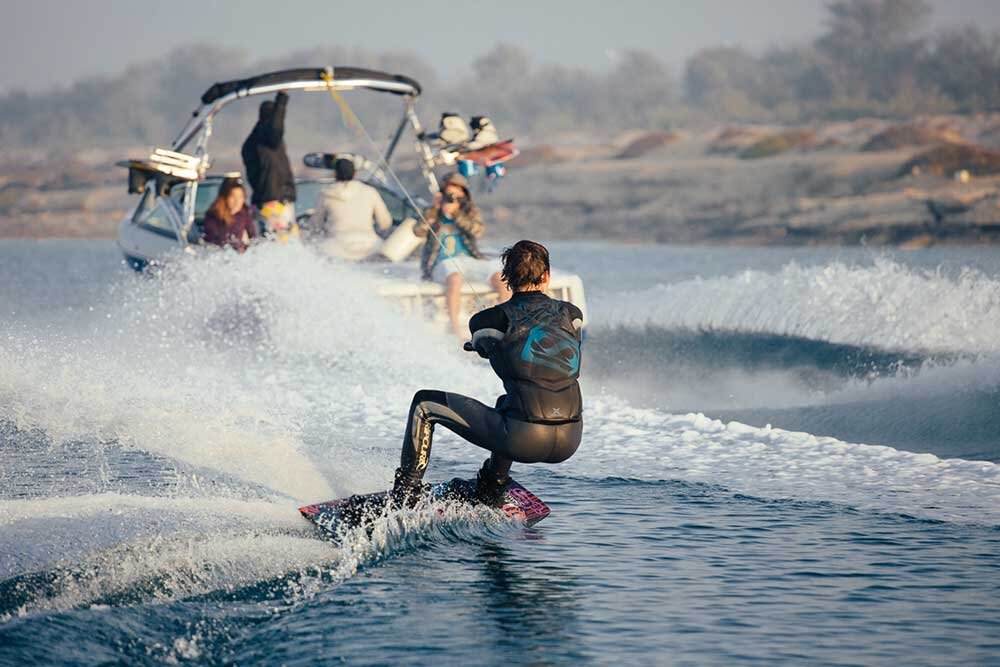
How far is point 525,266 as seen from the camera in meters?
6.42

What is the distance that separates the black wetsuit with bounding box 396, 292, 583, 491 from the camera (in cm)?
631

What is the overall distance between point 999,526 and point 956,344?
6.99m

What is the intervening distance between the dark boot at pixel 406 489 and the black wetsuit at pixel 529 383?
1.36 feet

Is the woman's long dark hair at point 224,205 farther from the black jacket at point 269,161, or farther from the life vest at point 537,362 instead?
the life vest at point 537,362

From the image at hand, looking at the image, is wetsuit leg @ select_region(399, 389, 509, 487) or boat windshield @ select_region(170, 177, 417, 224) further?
boat windshield @ select_region(170, 177, 417, 224)

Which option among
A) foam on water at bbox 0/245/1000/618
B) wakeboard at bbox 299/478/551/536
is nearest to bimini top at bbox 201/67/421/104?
foam on water at bbox 0/245/1000/618

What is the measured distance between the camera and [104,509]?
691 centimetres

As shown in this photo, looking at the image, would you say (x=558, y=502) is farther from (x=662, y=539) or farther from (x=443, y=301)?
(x=443, y=301)

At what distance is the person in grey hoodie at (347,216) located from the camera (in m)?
15.0

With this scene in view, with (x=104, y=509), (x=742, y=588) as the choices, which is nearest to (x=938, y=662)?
(x=742, y=588)

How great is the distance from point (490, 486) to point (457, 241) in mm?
7202

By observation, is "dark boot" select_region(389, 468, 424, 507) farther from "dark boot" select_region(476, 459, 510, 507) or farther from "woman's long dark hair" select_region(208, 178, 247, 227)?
"woman's long dark hair" select_region(208, 178, 247, 227)

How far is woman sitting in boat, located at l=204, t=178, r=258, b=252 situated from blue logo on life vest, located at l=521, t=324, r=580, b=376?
8.70 m

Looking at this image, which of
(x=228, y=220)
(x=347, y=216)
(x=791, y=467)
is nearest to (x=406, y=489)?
(x=791, y=467)
